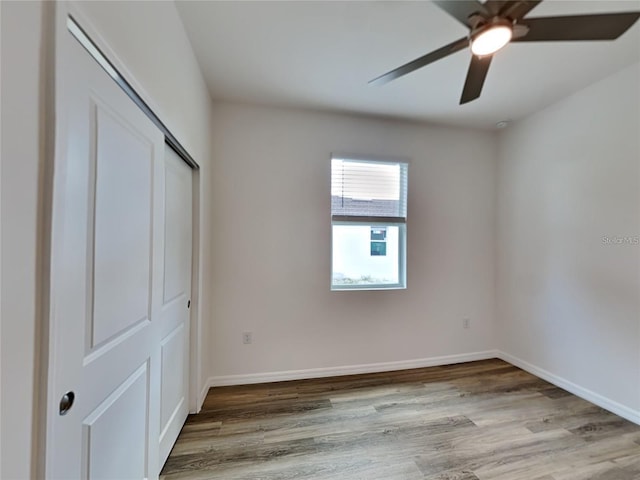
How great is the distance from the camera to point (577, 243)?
253 centimetres

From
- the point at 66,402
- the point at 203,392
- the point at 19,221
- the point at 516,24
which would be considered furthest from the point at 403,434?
the point at 516,24

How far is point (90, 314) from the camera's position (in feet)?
3.01

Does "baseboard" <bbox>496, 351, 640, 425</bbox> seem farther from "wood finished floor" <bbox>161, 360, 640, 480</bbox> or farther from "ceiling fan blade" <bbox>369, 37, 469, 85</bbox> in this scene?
"ceiling fan blade" <bbox>369, 37, 469, 85</bbox>

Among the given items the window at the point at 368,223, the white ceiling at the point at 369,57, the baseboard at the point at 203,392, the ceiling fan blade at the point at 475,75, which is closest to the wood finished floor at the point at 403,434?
the baseboard at the point at 203,392

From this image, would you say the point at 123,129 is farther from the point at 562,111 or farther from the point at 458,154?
the point at 562,111

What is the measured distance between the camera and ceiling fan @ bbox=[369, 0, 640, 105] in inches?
46.2

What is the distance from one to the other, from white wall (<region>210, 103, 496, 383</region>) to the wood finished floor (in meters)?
0.40

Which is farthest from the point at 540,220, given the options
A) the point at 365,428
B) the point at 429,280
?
the point at 365,428

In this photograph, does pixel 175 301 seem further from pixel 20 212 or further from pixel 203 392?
pixel 20 212

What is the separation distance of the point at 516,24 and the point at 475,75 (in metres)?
0.35

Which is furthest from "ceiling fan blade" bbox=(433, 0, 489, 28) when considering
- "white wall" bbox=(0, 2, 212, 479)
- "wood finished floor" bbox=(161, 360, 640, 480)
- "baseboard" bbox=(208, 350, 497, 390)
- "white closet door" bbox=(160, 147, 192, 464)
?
"baseboard" bbox=(208, 350, 497, 390)

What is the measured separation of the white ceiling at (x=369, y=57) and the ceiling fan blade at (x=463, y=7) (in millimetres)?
449

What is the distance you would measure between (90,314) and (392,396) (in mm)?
2424

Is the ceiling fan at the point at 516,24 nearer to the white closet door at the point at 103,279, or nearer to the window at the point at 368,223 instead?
the white closet door at the point at 103,279
